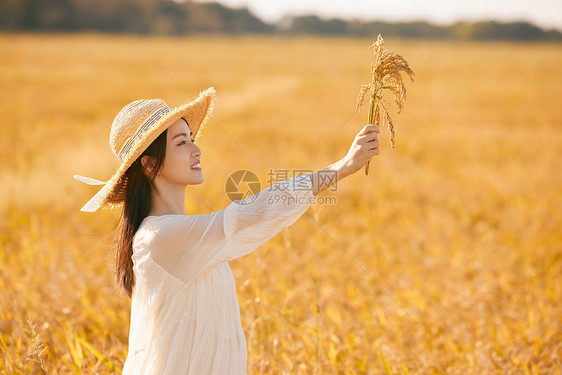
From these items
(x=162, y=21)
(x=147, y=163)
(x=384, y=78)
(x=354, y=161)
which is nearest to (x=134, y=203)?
(x=147, y=163)

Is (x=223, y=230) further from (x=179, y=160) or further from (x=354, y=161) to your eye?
(x=354, y=161)

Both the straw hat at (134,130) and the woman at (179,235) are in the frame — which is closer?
the woman at (179,235)

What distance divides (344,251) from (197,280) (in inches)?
122

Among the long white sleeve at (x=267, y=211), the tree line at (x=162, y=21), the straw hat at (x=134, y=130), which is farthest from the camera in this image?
the tree line at (x=162, y=21)

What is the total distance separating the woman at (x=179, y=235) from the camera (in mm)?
1359

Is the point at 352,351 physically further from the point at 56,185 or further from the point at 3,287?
the point at 56,185

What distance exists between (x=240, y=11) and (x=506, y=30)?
3356 cm

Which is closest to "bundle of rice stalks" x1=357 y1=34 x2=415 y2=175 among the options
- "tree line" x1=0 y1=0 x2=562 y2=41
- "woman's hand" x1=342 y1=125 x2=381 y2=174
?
"woman's hand" x1=342 y1=125 x2=381 y2=174

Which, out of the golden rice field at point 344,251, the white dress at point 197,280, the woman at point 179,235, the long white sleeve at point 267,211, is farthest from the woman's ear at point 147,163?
the golden rice field at point 344,251

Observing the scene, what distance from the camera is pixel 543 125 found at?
12.6 m

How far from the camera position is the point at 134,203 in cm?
159

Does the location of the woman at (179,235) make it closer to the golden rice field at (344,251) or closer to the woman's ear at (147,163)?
the woman's ear at (147,163)

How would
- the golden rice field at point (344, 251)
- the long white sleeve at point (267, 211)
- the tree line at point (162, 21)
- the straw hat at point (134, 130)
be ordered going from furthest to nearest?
the tree line at point (162, 21), the golden rice field at point (344, 251), the straw hat at point (134, 130), the long white sleeve at point (267, 211)

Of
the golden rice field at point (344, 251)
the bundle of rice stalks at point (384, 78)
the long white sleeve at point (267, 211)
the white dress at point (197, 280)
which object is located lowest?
the golden rice field at point (344, 251)
